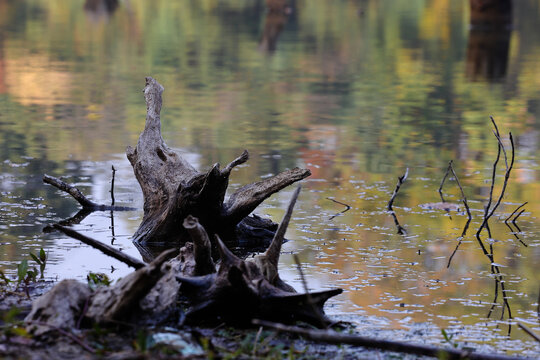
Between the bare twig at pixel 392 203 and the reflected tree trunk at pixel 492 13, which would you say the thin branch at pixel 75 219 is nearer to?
the bare twig at pixel 392 203

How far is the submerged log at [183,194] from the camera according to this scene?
7.12 meters

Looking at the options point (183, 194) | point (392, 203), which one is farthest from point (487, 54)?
point (183, 194)

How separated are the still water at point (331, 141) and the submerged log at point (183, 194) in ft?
1.14

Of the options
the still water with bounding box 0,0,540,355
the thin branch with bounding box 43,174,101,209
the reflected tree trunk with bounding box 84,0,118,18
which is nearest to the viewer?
the still water with bounding box 0,0,540,355

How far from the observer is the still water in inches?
258

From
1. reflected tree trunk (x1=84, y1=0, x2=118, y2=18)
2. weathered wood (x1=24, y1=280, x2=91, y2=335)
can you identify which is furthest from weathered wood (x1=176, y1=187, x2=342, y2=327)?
reflected tree trunk (x1=84, y1=0, x2=118, y2=18)

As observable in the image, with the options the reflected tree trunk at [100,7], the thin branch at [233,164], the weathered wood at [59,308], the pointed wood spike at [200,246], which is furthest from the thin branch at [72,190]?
the reflected tree trunk at [100,7]

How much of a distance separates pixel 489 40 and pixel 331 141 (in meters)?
16.2

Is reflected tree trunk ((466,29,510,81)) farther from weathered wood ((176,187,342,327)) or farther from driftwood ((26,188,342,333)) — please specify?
weathered wood ((176,187,342,327))

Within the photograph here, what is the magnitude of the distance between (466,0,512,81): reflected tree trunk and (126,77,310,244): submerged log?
42.2 ft

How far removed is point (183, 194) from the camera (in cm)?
717

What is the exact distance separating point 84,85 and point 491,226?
37.2 ft

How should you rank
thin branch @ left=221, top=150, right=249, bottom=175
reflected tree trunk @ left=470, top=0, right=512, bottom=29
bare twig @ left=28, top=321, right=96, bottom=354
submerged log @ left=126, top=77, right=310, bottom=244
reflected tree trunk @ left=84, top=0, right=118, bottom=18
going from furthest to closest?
1. reflected tree trunk @ left=84, top=0, right=118, bottom=18
2. reflected tree trunk @ left=470, top=0, right=512, bottom=29
3. submerged log @ left=126, top=77, right=310, bottom=244
4. thin branch @ left=221, top=150, right=249, bottom=175
5. bare twig @ left=28, top=321, right=96, bottom=354

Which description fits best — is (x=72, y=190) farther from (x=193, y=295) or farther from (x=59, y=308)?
(x=59, y=308)
